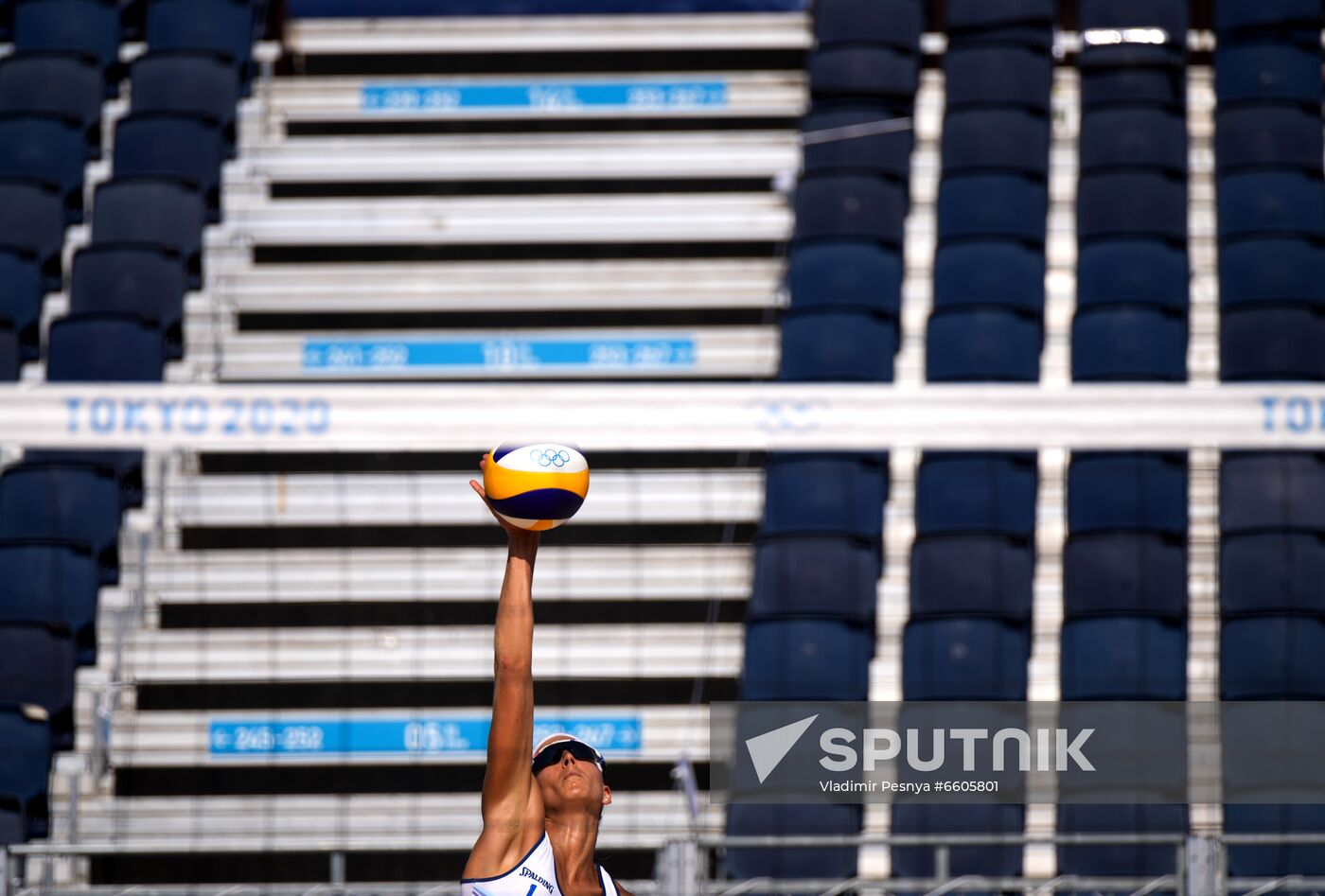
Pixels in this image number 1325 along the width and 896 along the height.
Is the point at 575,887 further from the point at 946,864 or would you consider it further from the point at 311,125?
the point at 311,125

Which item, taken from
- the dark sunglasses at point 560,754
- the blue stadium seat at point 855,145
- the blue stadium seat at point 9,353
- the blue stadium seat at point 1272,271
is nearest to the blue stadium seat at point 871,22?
the blue stadium seat at point 855,145

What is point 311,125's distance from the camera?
10922 millimetres

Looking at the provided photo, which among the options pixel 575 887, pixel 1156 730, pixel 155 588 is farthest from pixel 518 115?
pixel 575 887

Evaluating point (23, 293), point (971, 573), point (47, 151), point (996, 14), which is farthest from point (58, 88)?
point (971, 573)

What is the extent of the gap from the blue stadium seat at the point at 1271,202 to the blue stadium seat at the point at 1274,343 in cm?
70

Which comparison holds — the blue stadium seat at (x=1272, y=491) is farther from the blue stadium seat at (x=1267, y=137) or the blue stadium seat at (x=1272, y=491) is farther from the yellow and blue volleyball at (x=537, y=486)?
the yellow and blue volleyball at (x=537, y=486)

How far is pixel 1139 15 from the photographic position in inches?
417

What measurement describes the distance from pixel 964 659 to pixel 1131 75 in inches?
179

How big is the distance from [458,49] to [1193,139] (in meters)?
4.68

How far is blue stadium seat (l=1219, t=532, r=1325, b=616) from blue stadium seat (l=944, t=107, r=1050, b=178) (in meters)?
2.86

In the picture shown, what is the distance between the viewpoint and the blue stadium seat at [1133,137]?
9.84 m

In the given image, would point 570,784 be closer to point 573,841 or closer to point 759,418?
point 573,841

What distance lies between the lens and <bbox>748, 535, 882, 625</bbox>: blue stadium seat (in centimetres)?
795

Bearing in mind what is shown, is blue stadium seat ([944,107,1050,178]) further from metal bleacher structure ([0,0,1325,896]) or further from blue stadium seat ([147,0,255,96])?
blue stadium seat ([147,0,255,96])
